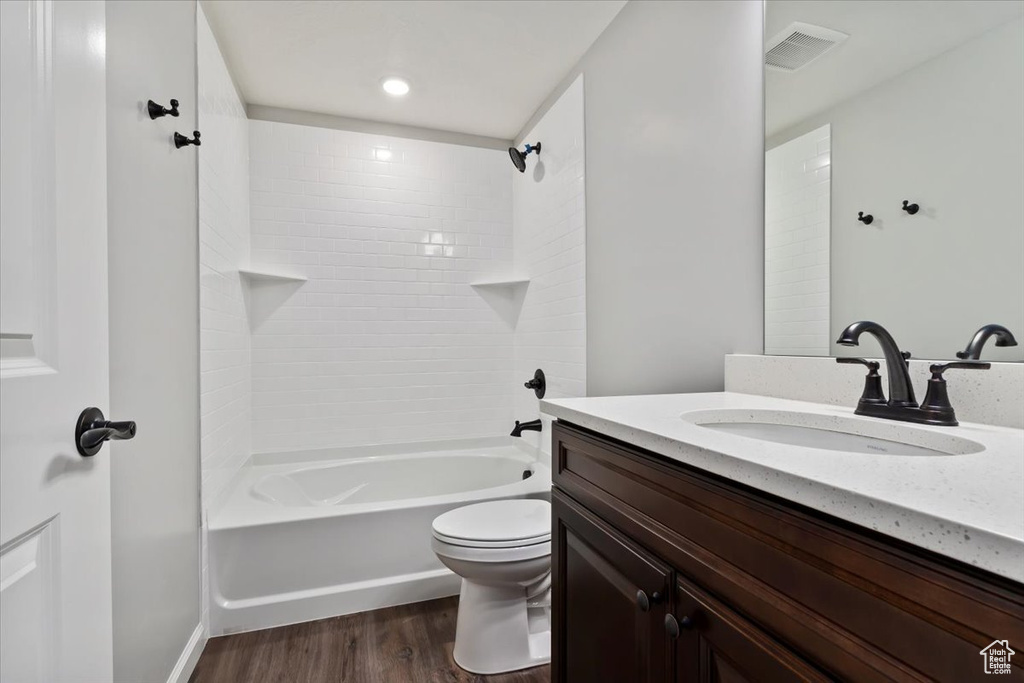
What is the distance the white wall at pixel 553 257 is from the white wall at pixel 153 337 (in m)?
1.51

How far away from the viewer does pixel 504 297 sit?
3074mm

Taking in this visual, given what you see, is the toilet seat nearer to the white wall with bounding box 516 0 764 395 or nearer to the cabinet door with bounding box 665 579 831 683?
the white wall with bounding box 516 0 764 395

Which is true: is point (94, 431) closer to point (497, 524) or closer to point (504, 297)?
point (497, 524)

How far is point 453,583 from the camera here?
6.82 feet

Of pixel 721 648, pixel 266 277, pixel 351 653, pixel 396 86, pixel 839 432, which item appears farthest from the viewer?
pixel 266 277

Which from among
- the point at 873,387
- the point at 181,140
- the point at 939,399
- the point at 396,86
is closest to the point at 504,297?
the point at 396,86

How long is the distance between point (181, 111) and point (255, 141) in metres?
1.16

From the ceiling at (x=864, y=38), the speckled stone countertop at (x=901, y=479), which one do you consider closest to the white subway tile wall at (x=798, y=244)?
the ceiling at (x=864, y=38)

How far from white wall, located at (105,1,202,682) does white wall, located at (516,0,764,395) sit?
155 centimetres

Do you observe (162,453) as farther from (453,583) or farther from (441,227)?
(441,227)

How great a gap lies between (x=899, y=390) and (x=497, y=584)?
1.29 m

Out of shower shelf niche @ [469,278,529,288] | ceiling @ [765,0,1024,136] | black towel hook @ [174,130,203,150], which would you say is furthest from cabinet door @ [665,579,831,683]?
shower shelf niche @ [469,278,529,288]

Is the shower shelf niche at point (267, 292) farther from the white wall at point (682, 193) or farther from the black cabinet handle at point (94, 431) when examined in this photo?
the black cabinet handle at point (94, 431)

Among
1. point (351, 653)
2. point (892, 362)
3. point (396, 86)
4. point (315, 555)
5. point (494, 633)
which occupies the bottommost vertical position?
point (351, 653)
